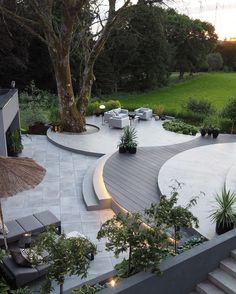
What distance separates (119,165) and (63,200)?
3.24 meters

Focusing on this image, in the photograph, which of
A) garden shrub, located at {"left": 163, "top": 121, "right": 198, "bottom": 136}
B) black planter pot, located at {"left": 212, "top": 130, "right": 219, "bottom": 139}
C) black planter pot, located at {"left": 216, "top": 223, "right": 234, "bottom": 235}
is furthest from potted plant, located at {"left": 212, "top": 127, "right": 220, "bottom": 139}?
black planter pot, located at {"left": 216, "top": 223, "right": 234, "bottom": 235}

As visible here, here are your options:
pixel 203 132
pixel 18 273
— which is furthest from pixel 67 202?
pixel 203 132

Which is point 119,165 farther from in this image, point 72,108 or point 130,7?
point 130,7

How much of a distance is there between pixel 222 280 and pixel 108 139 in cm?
1202

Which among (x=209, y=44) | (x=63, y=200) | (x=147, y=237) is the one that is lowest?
(x=63, y=200)

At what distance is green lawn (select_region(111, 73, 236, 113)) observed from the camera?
37719mm

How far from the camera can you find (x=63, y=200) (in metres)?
11.0

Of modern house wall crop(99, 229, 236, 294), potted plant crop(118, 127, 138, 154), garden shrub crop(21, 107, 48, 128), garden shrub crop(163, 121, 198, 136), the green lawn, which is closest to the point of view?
modern house wall crop(99, 229, 236, 294)

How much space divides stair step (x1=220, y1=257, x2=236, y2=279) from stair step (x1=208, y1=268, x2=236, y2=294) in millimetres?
74

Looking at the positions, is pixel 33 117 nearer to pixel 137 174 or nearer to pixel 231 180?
pixel 137 174

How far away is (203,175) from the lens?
11680 millimetres

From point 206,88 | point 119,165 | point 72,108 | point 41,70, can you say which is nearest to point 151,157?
point 119,165

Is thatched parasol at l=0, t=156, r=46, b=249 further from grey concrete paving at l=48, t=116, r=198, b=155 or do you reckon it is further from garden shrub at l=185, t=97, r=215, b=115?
garden shrub at l=185, t=97, r=215, b=115

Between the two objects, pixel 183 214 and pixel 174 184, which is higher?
pixel 183 214
